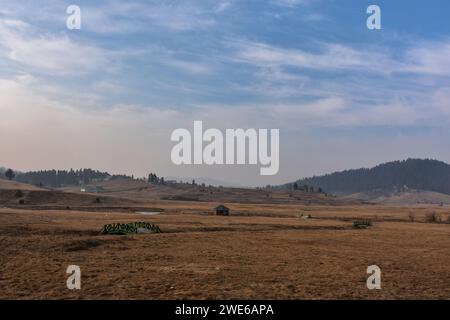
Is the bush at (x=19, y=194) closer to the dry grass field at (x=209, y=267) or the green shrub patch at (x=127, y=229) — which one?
the dry grass field at (x=209, y=267)

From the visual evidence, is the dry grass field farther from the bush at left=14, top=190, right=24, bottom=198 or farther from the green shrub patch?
the bush at left=14, top=190, right=24, bottom=198

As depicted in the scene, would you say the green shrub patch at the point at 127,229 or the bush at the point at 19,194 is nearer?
the green shrub patch at the point at 127,229

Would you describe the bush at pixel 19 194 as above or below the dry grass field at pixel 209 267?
above

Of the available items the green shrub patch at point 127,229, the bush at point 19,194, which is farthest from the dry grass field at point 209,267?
the bush at point 19,194

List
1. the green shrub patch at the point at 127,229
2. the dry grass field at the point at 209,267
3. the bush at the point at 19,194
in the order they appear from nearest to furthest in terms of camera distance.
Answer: the dry grass field at the point at 209,267, the green shrub patch at the point at 127,229, the bush at the point at 19,194

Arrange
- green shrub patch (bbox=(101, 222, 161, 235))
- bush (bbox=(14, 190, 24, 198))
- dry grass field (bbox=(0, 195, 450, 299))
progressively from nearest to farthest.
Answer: dry grass field (bbox=(0, 195, 450, 299)), green shrub patch (bbox=(101, 222, 161, 235)), bush (bbox=(14, 190, 24, 198))

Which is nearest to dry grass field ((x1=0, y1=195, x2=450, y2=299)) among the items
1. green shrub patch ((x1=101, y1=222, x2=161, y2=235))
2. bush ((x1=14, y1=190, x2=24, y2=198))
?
green shrub patch ((x1=101, y1=222, x2=161, y2=235))

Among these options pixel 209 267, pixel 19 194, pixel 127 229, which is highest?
pixel 19 194

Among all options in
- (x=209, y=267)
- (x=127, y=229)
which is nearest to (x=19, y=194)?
(x=127, y=229)

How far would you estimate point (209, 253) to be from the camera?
28781mm

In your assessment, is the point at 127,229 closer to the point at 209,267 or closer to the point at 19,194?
the point at 209,267
